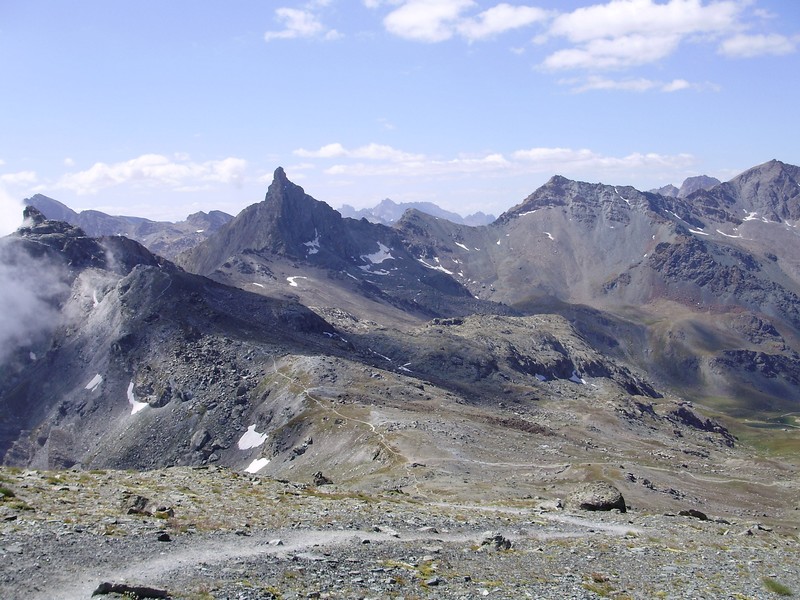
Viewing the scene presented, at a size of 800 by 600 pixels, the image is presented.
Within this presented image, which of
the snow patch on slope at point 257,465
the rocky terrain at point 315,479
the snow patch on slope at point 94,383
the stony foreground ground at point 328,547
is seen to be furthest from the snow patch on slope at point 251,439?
the stony foreground ground at point 328,547

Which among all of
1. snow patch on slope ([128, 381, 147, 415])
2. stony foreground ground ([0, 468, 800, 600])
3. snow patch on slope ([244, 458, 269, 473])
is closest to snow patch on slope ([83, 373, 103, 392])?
snow patch on slope ([128, 381, 147, 415])

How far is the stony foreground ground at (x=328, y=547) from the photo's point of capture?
30234 mm

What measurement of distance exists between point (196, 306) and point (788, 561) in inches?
5741

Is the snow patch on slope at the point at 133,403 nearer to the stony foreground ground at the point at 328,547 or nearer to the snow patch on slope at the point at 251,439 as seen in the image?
the snow patch on slope at the point at 251,439

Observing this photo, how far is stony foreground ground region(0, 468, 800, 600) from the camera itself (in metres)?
30.2

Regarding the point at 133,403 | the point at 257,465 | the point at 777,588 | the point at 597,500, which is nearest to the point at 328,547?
the point at 777,588

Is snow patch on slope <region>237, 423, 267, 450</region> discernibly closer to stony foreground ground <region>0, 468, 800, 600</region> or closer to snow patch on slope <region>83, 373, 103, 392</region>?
snow patch on slope <region>83, 373, 103, 392</region>

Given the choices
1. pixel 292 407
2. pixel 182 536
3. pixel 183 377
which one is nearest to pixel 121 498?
pixel 182 536

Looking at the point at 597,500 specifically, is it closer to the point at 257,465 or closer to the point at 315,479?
the point at 315,479

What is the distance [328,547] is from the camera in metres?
37.4

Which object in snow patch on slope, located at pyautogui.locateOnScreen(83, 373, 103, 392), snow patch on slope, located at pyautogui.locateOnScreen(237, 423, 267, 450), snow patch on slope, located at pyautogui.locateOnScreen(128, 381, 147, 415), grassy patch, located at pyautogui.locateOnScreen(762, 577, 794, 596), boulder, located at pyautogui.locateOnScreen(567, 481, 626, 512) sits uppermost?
grassy patch, located at pyautogui.locateOnScreen(762, 577, 794, 596)

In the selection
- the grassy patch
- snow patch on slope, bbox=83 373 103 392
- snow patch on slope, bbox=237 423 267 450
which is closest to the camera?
the grassy patch

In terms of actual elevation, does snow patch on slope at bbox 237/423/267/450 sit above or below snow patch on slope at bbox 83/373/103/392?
below

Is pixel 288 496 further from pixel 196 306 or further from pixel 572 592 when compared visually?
pixel 196 306
